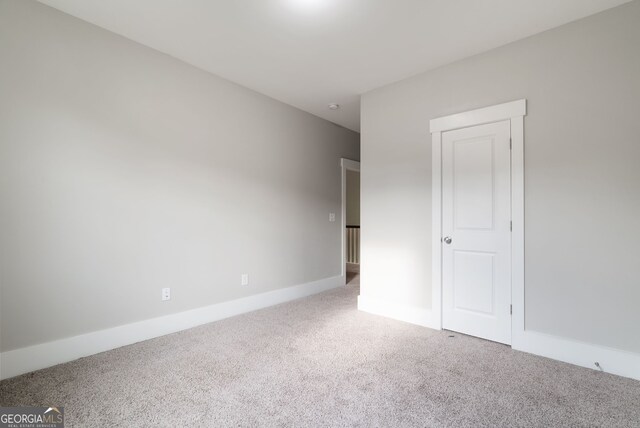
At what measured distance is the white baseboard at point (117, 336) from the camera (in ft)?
6.75

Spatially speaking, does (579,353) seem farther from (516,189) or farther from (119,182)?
(119,182)

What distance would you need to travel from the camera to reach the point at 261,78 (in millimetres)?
3254

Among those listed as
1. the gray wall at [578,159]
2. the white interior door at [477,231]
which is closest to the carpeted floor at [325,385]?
the white interior door at [477,231]

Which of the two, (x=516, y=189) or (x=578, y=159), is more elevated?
(x=578, y=159)

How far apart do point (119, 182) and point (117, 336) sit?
1304 millimetres

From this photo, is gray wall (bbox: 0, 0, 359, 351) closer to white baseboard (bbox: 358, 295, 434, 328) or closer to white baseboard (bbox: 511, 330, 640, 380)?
white baseboard (bbox: 358, 295, 434, 328)

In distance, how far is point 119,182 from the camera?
99.3 inches

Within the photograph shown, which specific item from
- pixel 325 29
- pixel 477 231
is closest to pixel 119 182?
pixel 325 29

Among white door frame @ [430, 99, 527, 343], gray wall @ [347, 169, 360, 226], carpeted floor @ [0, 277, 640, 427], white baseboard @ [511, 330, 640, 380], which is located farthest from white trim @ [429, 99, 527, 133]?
gray wall @ [347, 169, 360, 226]

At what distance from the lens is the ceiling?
2.14 meters

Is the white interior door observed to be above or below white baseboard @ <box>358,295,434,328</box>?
above

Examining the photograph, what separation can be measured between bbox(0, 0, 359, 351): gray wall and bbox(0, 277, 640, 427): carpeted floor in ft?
1.62

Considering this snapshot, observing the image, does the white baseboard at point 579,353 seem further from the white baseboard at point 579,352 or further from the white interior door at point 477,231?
the white interior door at point 477,231

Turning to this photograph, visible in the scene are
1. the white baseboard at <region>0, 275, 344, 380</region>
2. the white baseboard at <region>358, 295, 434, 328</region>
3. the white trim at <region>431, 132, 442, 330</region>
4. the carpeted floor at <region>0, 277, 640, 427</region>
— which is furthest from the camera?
the white baseboard at <region>358, 295, 434, 328</region>
